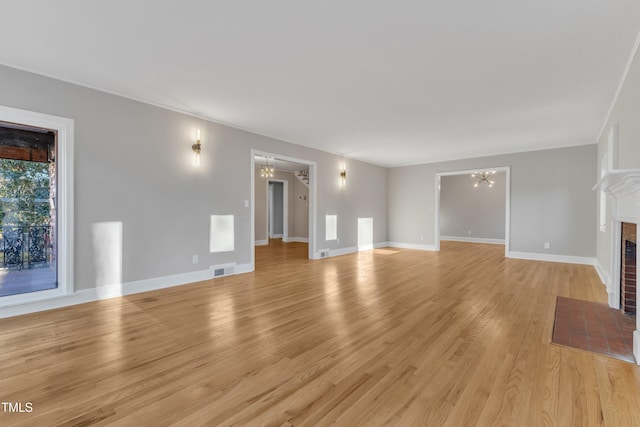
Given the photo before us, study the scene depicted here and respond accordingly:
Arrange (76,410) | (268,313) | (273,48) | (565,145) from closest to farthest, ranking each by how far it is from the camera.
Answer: (76,410)
(273,48)
(268,313)
(565,145)

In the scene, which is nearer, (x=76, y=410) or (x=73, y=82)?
(x=76, y=410)

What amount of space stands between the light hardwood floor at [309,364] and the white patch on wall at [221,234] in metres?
1.05

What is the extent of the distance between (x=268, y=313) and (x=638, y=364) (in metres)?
3.08

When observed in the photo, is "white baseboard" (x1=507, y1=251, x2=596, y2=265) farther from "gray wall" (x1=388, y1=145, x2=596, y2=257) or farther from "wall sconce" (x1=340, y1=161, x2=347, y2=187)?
"wall sconce" (x1=340, y1=161, x2=347, y2=187)

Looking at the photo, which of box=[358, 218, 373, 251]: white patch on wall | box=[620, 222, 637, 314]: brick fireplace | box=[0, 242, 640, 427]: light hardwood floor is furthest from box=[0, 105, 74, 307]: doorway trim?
box=[358, 218, 373, 251]: white patch on wall

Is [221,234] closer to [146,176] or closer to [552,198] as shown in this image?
[146,176]

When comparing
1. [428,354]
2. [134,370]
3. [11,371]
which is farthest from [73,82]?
[428,354]

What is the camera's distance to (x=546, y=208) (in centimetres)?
653

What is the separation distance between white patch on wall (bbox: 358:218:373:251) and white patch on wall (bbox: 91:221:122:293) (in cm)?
575

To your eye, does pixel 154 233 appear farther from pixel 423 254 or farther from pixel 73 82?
pixel 423 254

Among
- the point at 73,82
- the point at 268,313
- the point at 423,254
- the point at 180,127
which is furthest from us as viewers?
the point at 423,254

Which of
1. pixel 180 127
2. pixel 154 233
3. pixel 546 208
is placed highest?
pixel 180 127

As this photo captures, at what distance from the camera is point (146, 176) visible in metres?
4.00

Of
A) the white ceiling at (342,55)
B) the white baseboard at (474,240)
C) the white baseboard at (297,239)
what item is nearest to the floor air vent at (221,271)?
the white ceiling at (342,55)
